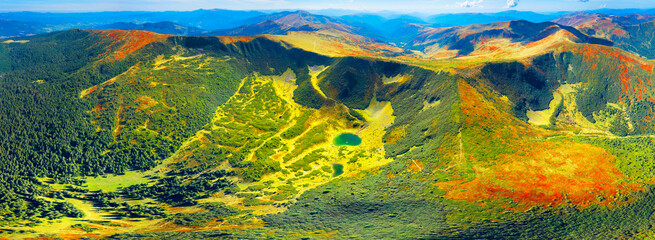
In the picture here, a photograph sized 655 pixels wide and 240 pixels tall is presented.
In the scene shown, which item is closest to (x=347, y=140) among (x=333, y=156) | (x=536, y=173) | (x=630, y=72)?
(x=333, y=156)

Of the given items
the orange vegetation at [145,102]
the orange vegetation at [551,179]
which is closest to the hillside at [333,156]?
the orange vegetation at [551,179]

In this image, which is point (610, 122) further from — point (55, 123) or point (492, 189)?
point (55, 123)

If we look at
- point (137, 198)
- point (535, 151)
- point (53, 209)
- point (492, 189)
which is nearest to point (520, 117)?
point (535, 151)

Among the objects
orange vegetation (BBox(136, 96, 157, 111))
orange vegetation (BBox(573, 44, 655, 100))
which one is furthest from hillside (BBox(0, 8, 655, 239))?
orange vegetation (BBox(136, 96, 157, 111))

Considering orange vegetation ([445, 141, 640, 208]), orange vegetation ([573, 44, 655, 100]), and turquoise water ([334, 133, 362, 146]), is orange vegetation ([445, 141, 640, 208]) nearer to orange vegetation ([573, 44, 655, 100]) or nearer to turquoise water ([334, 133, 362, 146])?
turquoise water ([334, 133, 362, 146])

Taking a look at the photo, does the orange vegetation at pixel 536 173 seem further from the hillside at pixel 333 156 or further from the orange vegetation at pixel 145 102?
the orange vegetation at pixel 145 102

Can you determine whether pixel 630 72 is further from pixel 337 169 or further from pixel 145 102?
pixel 145 102

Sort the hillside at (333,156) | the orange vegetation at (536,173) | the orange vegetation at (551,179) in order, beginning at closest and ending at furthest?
the hillside at (333,156) → the orange vegetation at (551,179) → the orange vegetation at (536,173)

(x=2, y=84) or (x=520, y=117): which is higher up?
(x=2, y=84)
